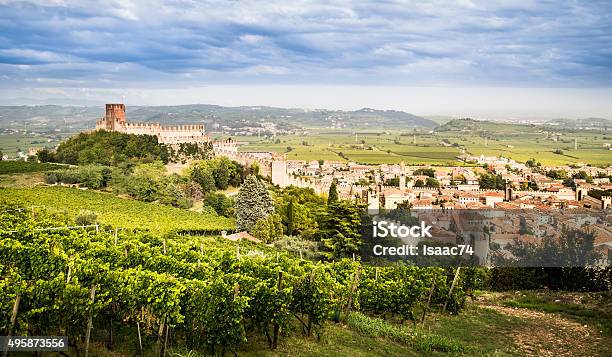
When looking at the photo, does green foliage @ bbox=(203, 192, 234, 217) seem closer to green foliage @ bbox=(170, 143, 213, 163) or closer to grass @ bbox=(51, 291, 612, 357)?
green foliage @ bbox=(170, 143, 213, 163)

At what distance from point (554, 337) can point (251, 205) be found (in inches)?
839

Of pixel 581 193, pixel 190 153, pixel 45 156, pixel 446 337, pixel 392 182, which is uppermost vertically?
pixel 190 153

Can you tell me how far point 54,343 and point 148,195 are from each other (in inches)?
1106

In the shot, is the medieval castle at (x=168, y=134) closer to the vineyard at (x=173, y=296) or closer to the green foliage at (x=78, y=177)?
the green foliage at (x=78, y=177)

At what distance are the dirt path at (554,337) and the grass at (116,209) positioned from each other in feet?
45.7

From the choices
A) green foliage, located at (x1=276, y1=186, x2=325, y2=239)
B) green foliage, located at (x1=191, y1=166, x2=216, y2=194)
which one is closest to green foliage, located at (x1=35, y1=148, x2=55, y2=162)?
green foliage, located at (x1=191, y1=166, x2=216, y2=194)

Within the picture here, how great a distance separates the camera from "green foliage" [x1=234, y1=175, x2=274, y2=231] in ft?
102

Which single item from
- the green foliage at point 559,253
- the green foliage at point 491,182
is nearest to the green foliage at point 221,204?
the green foliage at point 559,253

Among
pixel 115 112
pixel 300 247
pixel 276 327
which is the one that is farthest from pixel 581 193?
pixel 276 327

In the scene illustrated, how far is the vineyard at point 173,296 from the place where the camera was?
782 centimetres

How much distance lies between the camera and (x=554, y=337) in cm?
Result: 1184

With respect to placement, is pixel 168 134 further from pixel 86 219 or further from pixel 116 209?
pixel 86 219

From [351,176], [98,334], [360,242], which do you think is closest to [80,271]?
[98,334]

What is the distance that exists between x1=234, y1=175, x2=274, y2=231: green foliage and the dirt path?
18439 millimetres
